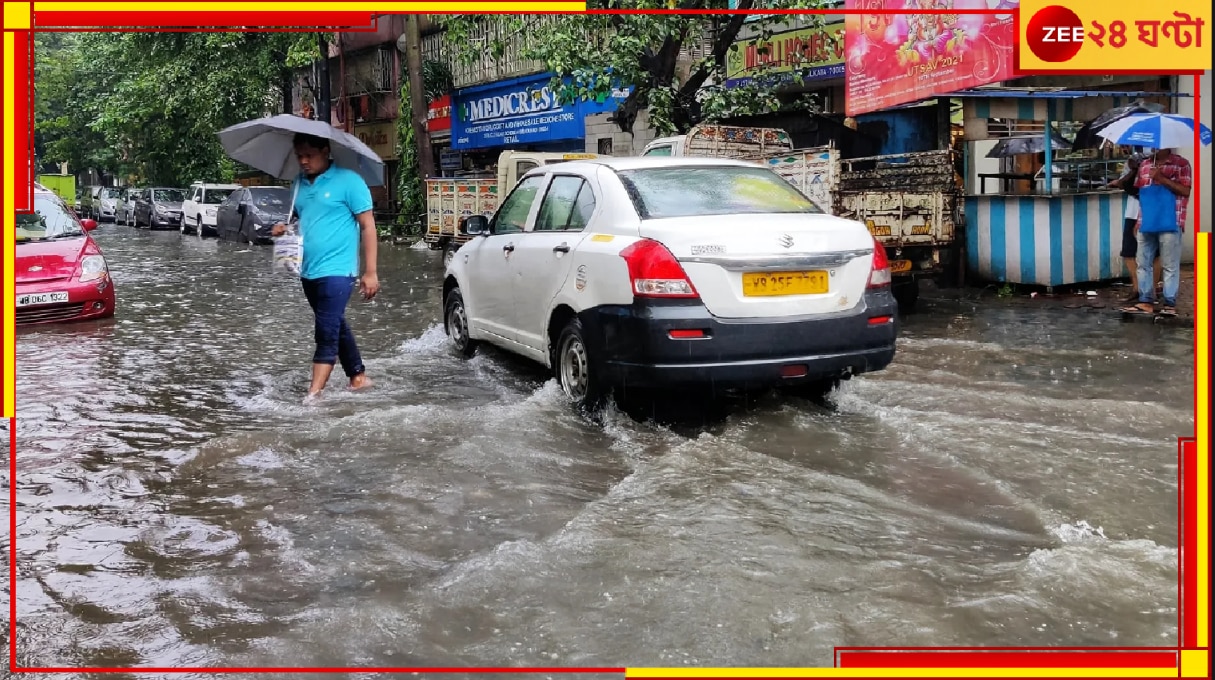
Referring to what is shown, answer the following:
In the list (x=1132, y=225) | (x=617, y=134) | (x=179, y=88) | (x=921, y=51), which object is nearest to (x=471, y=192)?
(x=617, y=134)

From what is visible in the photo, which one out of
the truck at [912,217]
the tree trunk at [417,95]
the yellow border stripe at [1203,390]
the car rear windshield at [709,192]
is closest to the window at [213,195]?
the tree trunk at [417,95]

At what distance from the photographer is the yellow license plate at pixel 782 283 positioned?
6129mm

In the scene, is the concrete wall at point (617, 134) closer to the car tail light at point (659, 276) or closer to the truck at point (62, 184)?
the car tail light at point (659, 276)

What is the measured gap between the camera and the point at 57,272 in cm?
1146

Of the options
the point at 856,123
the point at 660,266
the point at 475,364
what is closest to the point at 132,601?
the point at 660,266

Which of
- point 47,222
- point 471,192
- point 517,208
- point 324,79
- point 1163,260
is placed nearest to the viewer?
point 517,208

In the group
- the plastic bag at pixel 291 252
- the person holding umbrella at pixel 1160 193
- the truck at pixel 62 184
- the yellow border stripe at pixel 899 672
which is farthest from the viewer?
the truck at pixel 62 184

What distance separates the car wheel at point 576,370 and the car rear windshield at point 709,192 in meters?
0.81

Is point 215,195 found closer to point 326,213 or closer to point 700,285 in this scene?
point 326,213

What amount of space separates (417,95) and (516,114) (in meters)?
2.81

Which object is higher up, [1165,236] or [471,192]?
[471,192]

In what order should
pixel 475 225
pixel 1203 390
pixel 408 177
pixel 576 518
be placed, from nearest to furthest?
pixel 1203 390, pixel 576 518, pixel 475 225, pixel 408 177

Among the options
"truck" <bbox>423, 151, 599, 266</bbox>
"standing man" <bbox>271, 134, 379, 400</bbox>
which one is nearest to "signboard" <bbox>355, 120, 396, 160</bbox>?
"truck" <bbox>423, 151, 599, 266</bbox>

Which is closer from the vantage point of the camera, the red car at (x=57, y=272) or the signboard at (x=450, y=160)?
the red car at (x=57, y=272)
